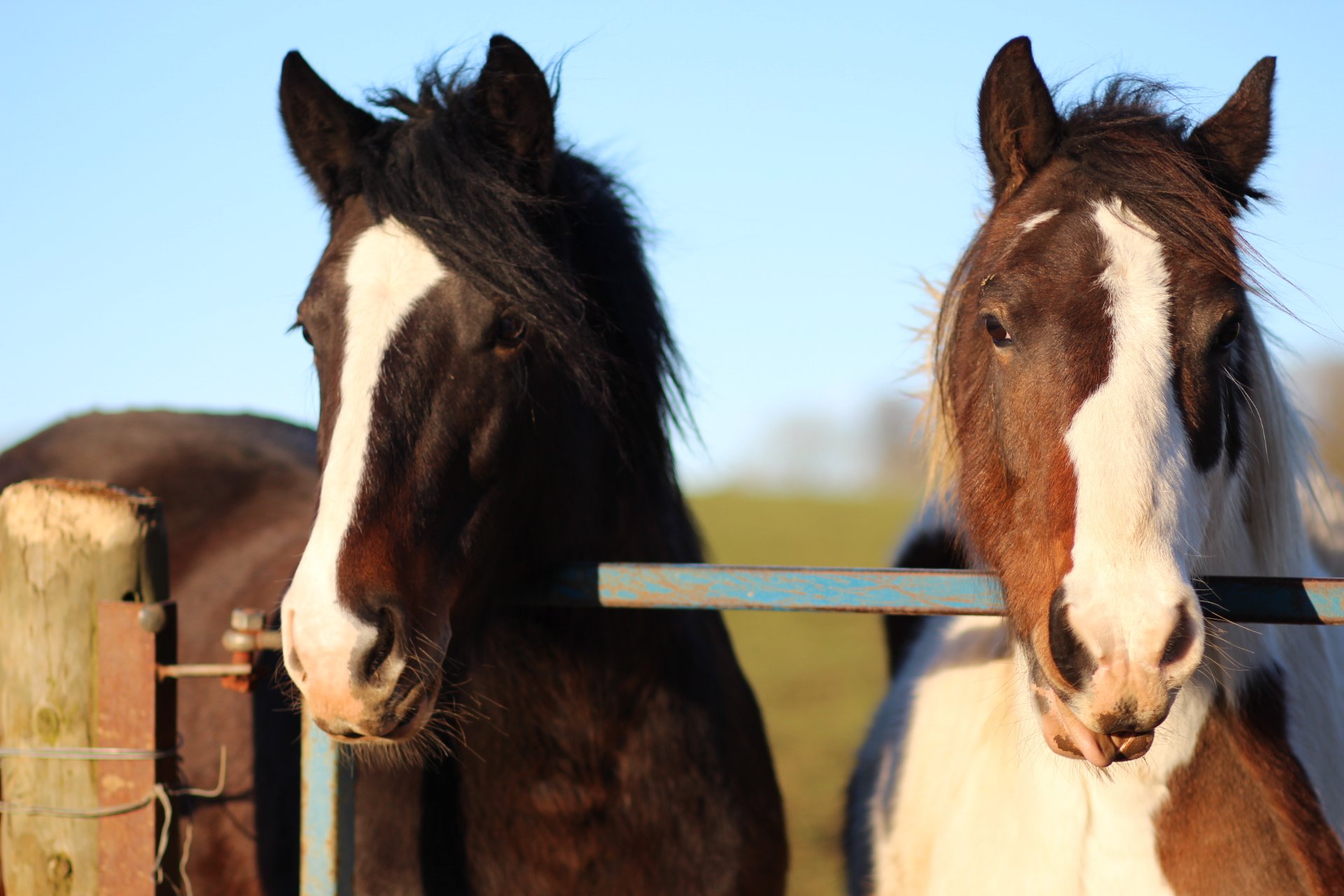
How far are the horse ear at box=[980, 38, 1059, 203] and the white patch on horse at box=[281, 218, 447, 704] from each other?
1103mm

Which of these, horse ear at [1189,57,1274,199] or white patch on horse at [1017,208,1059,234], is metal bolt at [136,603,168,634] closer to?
white patch on horse at [1017,208,1059,234]

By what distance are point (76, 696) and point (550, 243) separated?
51.5 inches

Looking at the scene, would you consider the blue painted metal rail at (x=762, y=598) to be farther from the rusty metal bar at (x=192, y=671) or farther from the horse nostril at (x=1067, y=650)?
the horse nostril at (x=1067, y=650)

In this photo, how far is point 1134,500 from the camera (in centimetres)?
165

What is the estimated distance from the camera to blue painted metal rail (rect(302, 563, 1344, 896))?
1.90 metres

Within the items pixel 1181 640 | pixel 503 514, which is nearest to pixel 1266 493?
pixel 1181 640

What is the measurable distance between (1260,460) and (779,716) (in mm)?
8482

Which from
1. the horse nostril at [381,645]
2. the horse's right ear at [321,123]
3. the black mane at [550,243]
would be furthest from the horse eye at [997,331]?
the horse's right ear at [321,123]

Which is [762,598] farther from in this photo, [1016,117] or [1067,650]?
[1016,117]

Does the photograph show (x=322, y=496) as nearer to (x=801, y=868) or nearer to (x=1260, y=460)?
(x=1260, y=460)

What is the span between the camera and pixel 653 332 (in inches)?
111

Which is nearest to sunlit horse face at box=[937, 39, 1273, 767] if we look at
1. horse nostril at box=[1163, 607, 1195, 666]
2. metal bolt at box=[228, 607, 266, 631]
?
horse nostril at box=[1163, 607, 1195, 666]

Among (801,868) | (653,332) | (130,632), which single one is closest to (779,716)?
(801,868)

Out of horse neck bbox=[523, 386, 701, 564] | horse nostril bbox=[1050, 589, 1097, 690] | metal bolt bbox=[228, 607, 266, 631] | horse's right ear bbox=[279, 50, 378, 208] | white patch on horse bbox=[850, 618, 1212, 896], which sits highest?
horse's right ear bbox=[279, 50, 378, 208]
